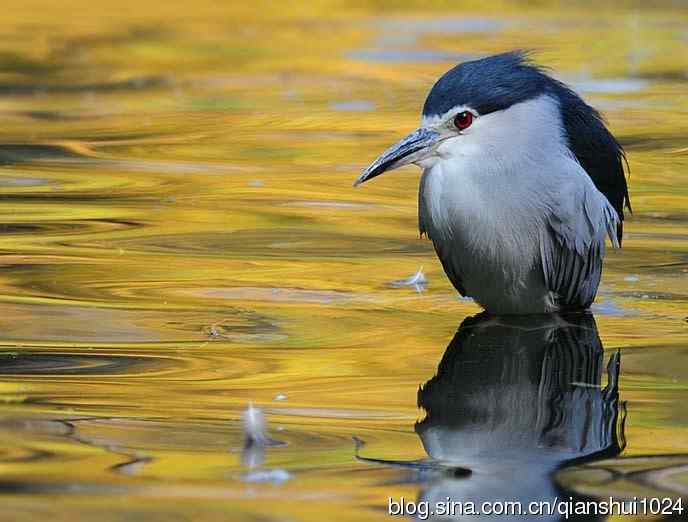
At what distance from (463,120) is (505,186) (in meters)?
0.25

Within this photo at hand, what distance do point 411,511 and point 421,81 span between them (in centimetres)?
720

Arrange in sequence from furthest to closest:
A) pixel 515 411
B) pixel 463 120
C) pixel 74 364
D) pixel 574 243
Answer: pixel 574 243 → pixel 463 120 → pixel 74 364 → pixel 515 411

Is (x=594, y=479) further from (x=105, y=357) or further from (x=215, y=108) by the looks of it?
(x=215, y=108)

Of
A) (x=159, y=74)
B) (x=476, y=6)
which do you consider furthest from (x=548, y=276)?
(x=476, y=6)

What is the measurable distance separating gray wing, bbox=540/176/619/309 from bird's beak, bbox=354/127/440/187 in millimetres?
444

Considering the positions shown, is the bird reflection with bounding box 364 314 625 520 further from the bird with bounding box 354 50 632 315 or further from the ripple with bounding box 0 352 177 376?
the ripple with bounding box 0 352 177 376

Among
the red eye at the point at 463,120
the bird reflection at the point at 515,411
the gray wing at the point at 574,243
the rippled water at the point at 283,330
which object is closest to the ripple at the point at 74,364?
the rippled water at the point at 283,330

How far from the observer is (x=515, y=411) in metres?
4.05

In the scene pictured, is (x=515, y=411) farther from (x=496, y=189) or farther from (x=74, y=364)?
(x=74, y=364)

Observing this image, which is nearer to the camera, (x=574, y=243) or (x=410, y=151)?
(x=410, y=151)

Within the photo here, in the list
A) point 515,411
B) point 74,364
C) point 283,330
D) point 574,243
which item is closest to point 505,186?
point 574,243

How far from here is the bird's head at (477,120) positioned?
4879 mm

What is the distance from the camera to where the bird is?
4902 millimetres

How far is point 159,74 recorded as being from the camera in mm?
10570
